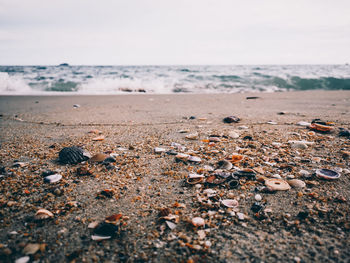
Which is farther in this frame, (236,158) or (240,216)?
(236,158)

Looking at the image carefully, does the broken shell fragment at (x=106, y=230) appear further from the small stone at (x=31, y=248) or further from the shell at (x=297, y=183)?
the shell at (x=297, y=183)

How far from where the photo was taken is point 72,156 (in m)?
2.46

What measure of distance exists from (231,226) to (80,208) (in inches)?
44.1

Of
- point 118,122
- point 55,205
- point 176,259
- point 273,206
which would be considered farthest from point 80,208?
point 118,122

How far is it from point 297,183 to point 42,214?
6.75 ft

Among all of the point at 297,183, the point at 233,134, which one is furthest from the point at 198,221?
the point at 233,134

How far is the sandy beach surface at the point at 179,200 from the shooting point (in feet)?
4.36

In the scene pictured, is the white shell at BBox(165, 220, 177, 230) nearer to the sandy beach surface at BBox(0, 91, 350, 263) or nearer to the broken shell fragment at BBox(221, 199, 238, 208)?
the sandy beach surface at BBox(0, 91, 350, 263)

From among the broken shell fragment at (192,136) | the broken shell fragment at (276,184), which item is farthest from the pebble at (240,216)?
the broken shell fragment at (192,136)

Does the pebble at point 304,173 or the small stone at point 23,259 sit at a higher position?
the pebble at point 304,173

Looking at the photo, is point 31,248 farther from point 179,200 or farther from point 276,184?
point 276,184

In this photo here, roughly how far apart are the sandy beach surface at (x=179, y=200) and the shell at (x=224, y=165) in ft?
0.06

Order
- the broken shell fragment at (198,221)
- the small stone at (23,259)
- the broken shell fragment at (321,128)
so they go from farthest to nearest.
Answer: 1. the broken shell fragment at (321,128)
2. the broken shell fragment at (198,221)
3. the small stone at (23,259)

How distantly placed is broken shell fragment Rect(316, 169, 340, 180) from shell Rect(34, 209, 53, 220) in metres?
2.27
